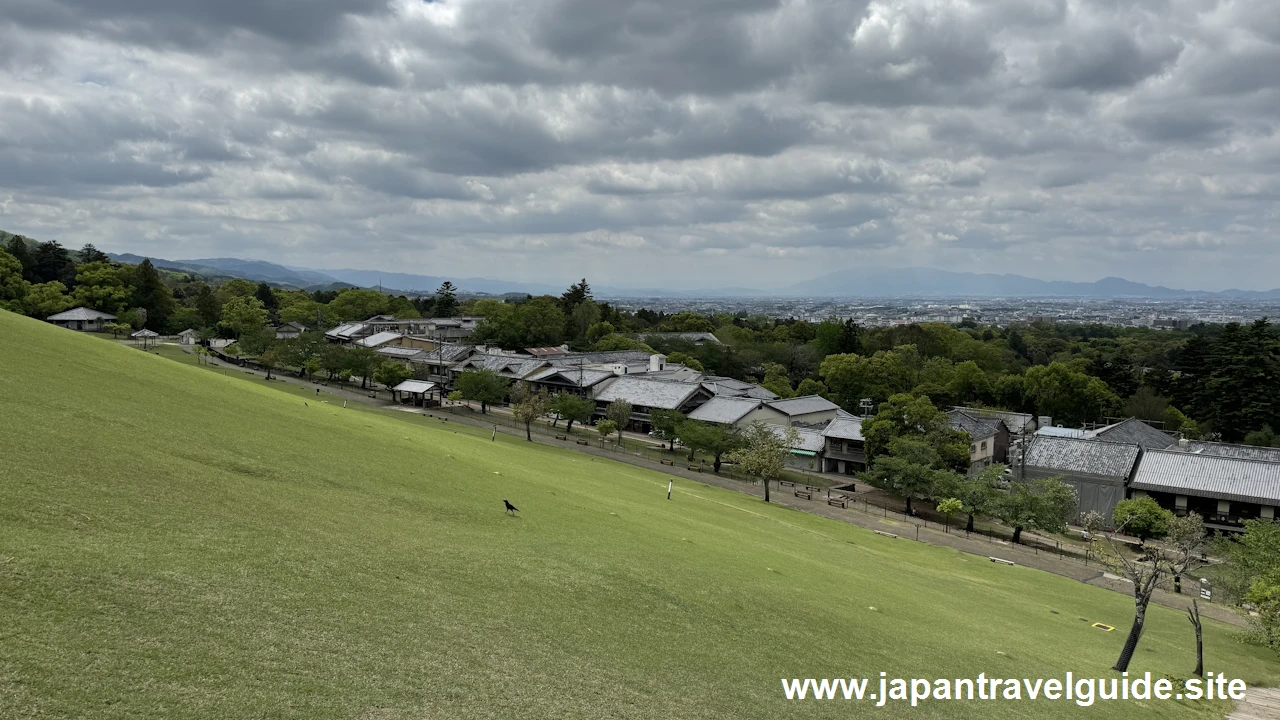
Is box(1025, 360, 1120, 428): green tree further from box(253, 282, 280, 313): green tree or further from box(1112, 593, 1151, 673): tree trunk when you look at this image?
box(253, 282, 280, 313): green tree

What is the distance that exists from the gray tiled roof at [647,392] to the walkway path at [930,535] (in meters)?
12.9

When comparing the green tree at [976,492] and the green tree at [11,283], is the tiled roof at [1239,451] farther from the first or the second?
the green tree at [11,283]

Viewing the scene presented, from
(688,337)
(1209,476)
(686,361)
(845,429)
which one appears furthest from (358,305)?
(1209,476)

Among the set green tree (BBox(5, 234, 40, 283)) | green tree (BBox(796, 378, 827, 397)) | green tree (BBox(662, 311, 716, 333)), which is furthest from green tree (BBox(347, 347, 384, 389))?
green tree (BBox(662, 311, 716, 333))

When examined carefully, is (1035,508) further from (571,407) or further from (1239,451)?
(571,407)

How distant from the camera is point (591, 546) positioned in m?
19.1

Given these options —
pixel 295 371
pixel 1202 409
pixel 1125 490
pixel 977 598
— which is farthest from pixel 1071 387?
pixel 295 371

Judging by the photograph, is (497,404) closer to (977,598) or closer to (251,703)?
(977,598)

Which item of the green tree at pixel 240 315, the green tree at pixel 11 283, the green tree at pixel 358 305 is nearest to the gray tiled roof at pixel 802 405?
the green tree at pixel 240 315

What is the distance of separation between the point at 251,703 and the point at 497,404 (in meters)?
68.9

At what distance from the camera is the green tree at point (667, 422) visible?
58594 mm

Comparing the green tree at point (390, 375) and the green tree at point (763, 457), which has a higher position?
the green tree at point (390, 375)

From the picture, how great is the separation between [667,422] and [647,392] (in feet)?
41.3

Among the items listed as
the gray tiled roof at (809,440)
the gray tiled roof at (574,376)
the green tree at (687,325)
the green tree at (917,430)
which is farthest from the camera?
the green tree at (687,325)
